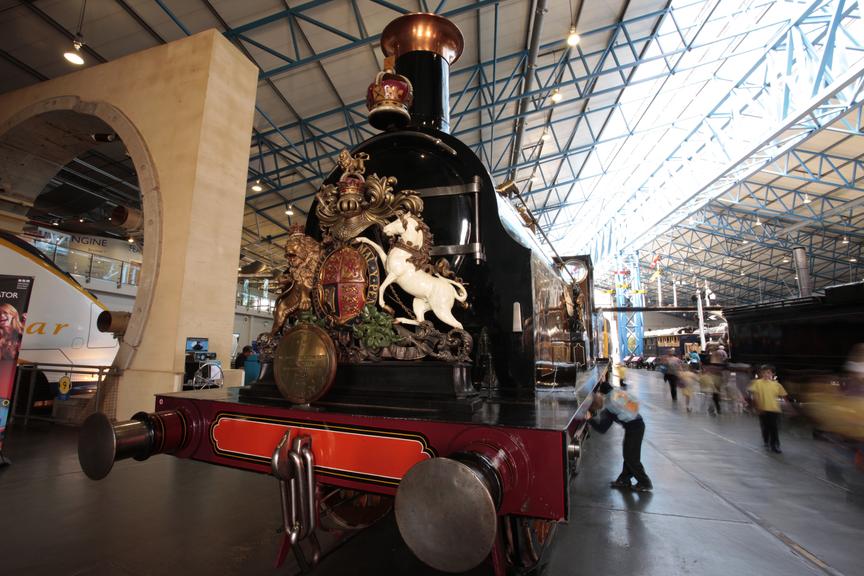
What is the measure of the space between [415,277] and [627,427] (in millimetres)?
3117

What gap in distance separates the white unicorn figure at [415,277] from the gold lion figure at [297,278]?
0.57m

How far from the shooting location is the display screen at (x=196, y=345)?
16.1ft

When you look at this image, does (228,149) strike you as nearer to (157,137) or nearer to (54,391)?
(157,137)

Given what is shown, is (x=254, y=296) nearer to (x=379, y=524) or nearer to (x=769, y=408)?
(x=379, y=524)

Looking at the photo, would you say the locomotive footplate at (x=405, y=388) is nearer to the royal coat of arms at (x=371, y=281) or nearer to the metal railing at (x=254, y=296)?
the royal coat of arms at (x=371, y=281)

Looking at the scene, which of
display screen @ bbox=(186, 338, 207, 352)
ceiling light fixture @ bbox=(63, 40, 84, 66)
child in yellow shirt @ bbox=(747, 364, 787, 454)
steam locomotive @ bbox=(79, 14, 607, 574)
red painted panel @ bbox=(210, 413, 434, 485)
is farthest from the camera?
ceiling light fixture @ bbox=(63, 40, 84, 66)

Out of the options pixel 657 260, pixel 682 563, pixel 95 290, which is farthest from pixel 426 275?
pixel 657 260

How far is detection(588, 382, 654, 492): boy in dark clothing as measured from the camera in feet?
13.1

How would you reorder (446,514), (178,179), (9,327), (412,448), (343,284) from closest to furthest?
(446,514), (412,448), (343,284), (9,327), (178,179)

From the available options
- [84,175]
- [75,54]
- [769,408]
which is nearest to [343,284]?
[769,408]

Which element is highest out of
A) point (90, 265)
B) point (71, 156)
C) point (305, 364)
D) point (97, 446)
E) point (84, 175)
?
point (84, 175)

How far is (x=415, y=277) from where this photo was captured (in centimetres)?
246

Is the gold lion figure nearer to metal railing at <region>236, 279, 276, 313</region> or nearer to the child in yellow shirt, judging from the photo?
the child in yellow shirt

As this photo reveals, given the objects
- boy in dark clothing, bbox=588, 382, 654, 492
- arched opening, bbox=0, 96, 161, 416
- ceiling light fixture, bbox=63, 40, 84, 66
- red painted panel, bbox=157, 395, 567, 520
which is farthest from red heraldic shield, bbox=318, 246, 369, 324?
ceiling light fixture, bbox=63, 40, 84, 66
